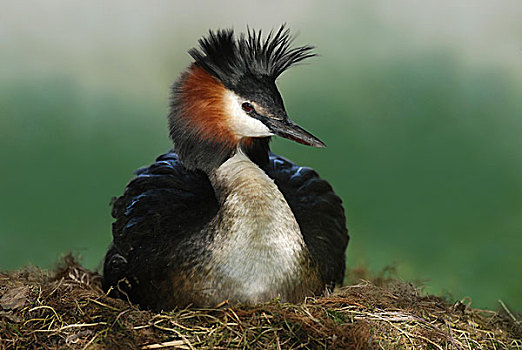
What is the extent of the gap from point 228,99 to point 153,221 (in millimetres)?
520

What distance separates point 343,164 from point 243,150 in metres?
1.14

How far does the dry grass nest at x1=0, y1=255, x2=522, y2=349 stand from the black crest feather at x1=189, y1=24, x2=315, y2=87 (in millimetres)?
726

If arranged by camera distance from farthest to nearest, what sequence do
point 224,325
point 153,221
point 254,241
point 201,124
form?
point 153,221 → point 201,124 → point 254,241 → point 224,325

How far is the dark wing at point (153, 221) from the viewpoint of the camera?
79.2 inches

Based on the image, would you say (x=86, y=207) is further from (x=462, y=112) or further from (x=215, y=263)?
(x=462, y=112)

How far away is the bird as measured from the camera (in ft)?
6.13

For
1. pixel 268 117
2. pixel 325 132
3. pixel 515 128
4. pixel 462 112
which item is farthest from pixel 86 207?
pixel 515 128

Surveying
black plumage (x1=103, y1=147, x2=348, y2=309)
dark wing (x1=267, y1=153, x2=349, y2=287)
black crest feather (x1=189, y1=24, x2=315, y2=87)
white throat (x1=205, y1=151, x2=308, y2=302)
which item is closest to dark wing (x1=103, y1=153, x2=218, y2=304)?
black plumage (x1=103, y1=147, x2=348, y2=309)

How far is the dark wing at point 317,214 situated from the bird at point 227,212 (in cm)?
2

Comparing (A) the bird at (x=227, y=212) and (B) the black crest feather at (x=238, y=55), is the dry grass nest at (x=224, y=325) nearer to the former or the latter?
(A) the bird at (x=227, y=212)

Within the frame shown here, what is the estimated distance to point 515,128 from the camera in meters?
2.78

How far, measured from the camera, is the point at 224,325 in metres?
1.69

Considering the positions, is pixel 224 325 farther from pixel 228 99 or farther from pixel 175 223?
pixel 228 99

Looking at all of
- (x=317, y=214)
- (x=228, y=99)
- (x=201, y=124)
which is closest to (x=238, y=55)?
(x=228, y=99)
